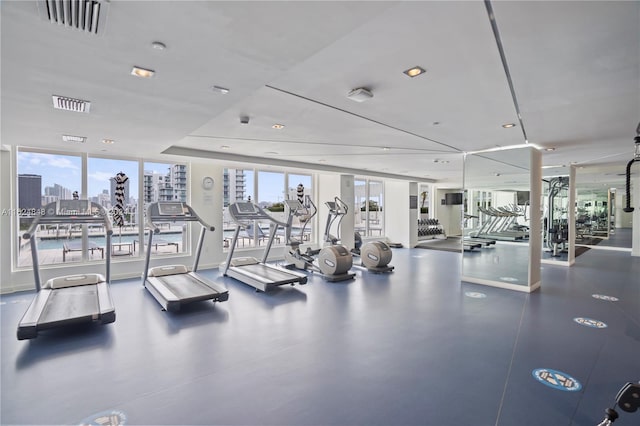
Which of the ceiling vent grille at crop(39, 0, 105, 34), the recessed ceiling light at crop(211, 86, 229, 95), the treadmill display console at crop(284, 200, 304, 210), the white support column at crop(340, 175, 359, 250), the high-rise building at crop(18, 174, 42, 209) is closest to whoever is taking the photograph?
the ceiling vent grille at crop(39, 0, 105, 34)

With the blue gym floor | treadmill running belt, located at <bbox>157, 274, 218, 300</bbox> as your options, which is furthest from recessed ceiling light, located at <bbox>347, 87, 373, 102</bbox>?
treadmill running belt, located at <bbox>157, 274, 218, 300</bbox>

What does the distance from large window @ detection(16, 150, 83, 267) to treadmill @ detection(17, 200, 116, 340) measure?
4.32ft

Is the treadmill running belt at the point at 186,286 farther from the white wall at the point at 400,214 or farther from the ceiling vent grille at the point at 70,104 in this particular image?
the white wall at the point at 400,214

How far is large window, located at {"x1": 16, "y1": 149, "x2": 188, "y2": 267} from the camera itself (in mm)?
6036

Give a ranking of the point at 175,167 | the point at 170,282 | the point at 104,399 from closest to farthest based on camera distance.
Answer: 1. the point at 104,399
2. the point at 170,282
3. the point at 175,167

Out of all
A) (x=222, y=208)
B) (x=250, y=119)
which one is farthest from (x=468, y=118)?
(x=222, y=208)

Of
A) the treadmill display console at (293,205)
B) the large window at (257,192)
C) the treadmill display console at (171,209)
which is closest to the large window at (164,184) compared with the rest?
the large window at (257,192)

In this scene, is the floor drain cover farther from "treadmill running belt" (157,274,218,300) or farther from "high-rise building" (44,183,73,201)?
"high-rise building" (44,183,73,201)

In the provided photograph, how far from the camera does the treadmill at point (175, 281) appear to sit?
4662 mm

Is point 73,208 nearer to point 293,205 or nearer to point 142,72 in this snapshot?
point 142,72

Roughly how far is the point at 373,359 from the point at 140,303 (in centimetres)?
388

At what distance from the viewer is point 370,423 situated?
2205mm

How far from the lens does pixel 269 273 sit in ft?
20.8

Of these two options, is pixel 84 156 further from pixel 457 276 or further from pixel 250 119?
pixel 457 276
